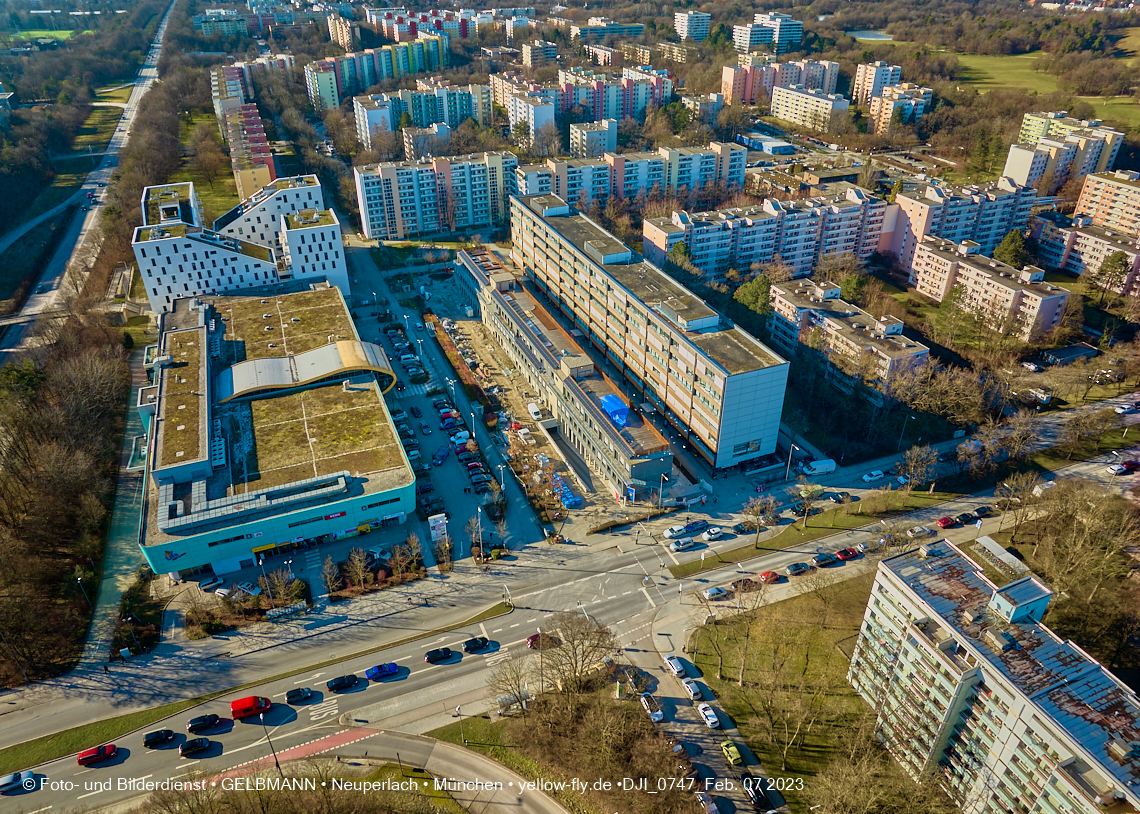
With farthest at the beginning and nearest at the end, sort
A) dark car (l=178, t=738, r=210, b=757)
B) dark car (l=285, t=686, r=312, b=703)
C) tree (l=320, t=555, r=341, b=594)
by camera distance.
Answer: tree (l=320, t=555, r=341, b=594)
dark car (l=285, t=686, r=312, b=703)
dark car (l=178, t=738, r=210, b=757)

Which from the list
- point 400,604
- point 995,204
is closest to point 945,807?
point 400,604

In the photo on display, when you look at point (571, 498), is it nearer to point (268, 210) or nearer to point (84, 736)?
point (84, 736)

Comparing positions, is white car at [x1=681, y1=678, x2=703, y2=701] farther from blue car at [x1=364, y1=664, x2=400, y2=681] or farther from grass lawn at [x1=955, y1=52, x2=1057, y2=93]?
grass lawn at [x1=955, y1=52, x2=1057, y2=93]

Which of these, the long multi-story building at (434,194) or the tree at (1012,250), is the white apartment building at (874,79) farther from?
the long multi-story building at (434,194)

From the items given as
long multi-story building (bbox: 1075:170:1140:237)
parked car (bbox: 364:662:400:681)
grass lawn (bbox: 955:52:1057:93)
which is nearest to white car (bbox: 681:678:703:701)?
parked car (bbox: 364:662:400:681)

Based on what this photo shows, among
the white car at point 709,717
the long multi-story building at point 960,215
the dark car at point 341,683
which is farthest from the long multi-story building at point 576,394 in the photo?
the long multi-story building at point 960,215
